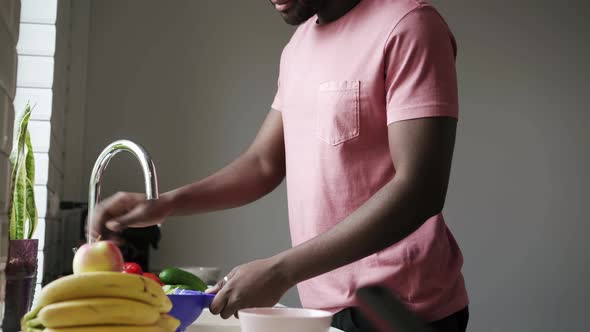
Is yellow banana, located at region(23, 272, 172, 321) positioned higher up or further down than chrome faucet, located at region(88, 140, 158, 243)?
further down

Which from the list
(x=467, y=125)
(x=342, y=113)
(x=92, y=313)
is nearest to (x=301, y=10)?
(x=342, y=113)

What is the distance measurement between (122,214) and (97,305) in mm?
623

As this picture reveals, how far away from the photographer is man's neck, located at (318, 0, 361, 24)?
1.50 m

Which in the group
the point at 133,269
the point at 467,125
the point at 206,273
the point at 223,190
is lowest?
the point at 206,273

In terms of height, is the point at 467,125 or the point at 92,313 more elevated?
the point at 92,313

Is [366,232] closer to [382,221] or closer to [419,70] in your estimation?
[382,221]

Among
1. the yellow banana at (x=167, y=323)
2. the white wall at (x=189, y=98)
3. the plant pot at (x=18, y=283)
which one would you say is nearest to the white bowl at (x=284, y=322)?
the yellow banana at (x=167, y=323)

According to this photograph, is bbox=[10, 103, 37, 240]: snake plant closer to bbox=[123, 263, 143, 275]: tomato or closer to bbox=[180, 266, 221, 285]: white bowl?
bbox=[123, 263, 143, 275]: tomato

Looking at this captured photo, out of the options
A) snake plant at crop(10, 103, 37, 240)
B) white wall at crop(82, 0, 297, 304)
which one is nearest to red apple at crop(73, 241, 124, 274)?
snake plant at crop(10, 103, 37, 240)

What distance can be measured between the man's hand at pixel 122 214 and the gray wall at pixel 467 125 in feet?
8.24

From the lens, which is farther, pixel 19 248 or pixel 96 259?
pixel 19 248

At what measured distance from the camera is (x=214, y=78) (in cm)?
399

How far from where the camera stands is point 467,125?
434 centimetres

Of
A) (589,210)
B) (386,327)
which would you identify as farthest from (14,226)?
(589,210)
